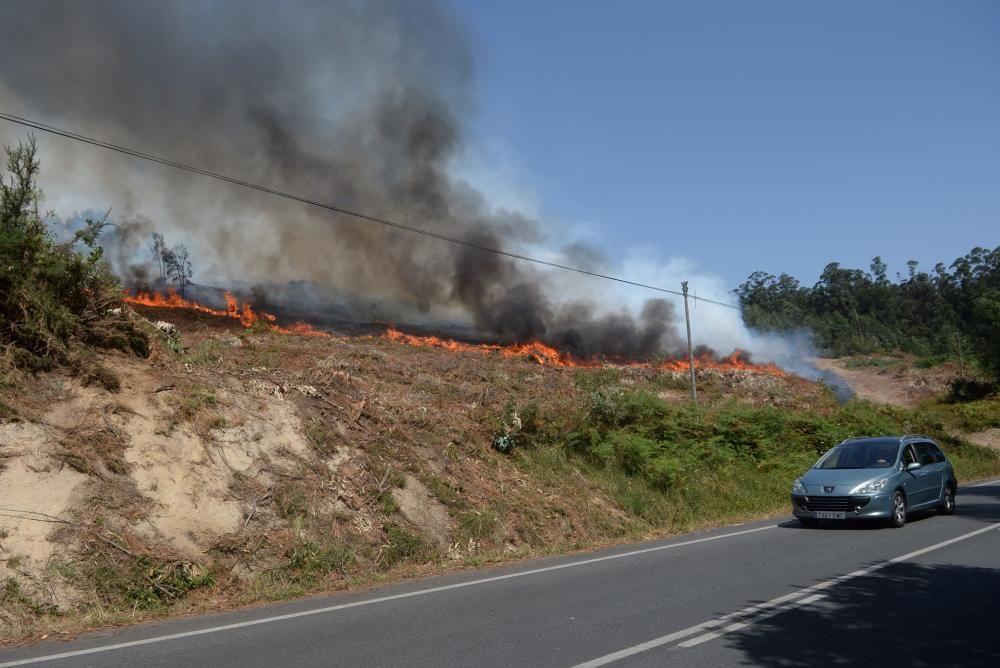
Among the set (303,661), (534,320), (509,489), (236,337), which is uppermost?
(534,320)

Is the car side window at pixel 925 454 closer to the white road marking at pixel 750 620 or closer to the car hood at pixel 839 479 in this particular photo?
the car hood at pixel 839 479

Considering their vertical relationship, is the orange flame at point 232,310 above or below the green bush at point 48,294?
above

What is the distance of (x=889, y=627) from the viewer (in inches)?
246

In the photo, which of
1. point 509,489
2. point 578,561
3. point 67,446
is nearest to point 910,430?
point 509,489

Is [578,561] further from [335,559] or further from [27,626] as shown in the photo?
[27,626]

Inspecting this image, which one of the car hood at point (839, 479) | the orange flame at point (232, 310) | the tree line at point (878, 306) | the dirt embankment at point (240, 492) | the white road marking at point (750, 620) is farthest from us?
the tree line at point (878, 306)

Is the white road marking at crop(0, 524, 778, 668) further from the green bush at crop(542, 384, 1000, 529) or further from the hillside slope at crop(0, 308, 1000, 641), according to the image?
the green bush at crop(542, 384, 1000, 529)

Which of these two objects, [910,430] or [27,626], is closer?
[27,626]

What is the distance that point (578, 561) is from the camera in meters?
10.4

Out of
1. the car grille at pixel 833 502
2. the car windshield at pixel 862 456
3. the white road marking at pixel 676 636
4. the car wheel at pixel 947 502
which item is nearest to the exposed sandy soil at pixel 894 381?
the car wheel at pixel 947 502

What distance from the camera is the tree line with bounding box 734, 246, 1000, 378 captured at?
307 feet

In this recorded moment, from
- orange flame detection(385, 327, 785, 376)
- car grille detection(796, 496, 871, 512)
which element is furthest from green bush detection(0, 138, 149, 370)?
orange flame detection(385, 327, 785, 376)

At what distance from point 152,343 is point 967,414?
4236 cm

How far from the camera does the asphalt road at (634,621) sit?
5645 millimetres
